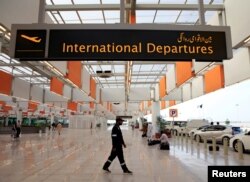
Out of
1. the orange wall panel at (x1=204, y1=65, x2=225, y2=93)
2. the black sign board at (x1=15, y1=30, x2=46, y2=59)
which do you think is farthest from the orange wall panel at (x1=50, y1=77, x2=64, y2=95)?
the black sign board at (x1=15, y1=30, x2=46, y2=59)

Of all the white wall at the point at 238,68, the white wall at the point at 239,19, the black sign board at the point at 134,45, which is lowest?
the black sign board at the point at 134,45

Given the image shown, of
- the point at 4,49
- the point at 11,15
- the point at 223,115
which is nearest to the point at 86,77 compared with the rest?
the point at 4,49

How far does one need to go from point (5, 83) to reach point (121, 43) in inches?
530

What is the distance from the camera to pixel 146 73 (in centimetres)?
2427

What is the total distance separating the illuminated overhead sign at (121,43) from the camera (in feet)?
15.8

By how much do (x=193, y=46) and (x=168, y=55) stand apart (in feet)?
1.79

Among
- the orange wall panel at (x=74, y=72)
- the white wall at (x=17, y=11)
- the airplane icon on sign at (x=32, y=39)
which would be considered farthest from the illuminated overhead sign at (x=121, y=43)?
the orange wall panel at (x=74, y=72)

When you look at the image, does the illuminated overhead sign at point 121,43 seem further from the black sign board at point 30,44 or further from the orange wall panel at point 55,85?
the orange wall panel at point 55,85

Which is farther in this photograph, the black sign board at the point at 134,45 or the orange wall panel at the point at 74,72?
the orange wall panel at the point at 74,72

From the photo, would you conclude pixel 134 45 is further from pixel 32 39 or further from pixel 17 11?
pixel 17 11

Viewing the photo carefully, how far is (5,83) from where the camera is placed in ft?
52.5

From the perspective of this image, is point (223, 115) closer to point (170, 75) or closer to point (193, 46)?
point (170, 75)

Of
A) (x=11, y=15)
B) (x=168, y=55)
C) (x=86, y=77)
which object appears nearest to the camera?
(x=168, y=55)

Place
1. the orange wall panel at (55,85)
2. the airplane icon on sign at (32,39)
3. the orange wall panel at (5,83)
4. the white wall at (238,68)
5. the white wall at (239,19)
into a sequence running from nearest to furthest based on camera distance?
the airplane icon on sign at (32,39), the white wall at (239,19), the white wall at (238,68), the orange wall panel at (55,85), the orange wall panel at (5,83)
